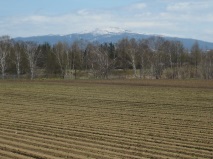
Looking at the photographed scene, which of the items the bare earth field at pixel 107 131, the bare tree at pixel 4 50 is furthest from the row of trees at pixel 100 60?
the bare earth field at pixel 107 131

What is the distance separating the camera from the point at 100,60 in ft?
283

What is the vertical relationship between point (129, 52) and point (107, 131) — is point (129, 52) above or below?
above

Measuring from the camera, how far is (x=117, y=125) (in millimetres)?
19688

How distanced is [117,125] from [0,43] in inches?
2838

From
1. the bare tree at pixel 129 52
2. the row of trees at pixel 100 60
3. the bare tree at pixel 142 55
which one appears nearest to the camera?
the row of trees at pixel 100 60

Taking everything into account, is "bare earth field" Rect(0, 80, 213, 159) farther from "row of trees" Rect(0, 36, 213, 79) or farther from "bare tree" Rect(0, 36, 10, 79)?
"row of trees" Rect(0, 36, 213, 79)

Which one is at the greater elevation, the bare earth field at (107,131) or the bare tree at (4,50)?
the bare tree at (4,50)

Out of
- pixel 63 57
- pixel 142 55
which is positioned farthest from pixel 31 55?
pixel 142 55

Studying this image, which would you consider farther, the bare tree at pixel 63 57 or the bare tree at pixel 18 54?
the bare tree at pixel 63 57

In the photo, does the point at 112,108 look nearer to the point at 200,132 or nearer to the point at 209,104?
the point at 209,104

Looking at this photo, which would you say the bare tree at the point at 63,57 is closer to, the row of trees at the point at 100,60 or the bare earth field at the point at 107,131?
the row of trees at the point at 100,60

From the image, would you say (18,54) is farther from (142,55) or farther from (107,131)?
(107,131)

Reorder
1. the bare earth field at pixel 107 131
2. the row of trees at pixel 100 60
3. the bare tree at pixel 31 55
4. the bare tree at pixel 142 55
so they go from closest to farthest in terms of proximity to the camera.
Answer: the bare earth field at pixel 107 131 → the bare tree at pixel 31 55 → the row of trees at pixel 100 60 → the bare tree at pixel 142 55

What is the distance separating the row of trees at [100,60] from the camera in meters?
86.2
